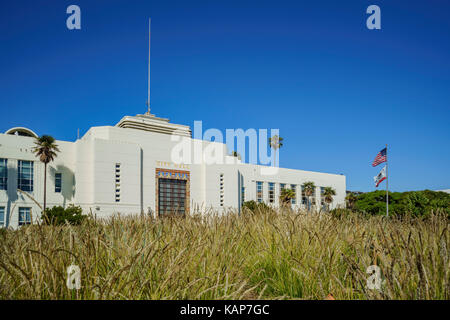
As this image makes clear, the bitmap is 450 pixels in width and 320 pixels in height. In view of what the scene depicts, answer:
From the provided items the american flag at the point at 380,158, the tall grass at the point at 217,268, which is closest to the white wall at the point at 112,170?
the american flag at the point at 380,158

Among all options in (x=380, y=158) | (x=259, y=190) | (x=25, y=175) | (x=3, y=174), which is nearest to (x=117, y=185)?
(x=25, y=175)

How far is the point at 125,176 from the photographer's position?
32906 millimetres

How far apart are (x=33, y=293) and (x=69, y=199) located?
31.1 metres

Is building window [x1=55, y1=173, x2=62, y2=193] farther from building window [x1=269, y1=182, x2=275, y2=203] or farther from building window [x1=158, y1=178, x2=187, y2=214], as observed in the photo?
building window [x1=269, y1=182, x2=275, y2=203]

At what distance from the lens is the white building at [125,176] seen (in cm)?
2756

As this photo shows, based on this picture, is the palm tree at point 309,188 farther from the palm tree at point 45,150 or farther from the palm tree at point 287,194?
the palm tree at point 45,150

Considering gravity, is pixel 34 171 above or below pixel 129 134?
below

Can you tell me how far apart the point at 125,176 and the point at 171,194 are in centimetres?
634

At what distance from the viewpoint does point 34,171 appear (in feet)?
92.8

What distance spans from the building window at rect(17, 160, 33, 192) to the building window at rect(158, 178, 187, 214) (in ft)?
43.0
